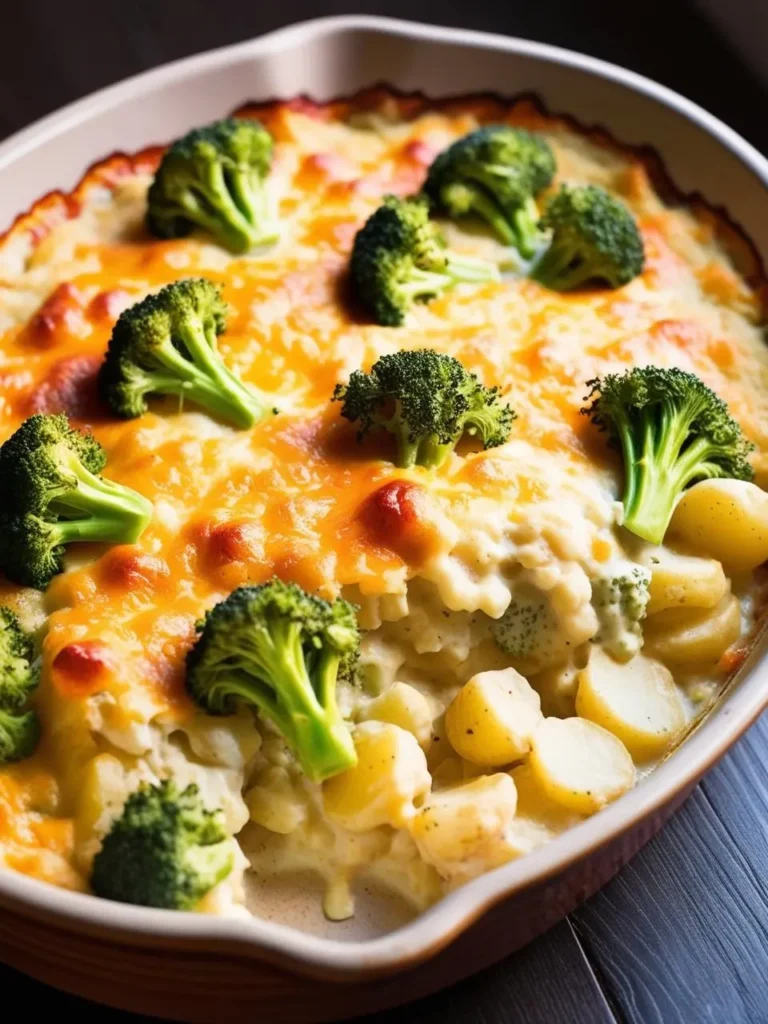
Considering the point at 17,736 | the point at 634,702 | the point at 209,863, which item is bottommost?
the point at 17,736

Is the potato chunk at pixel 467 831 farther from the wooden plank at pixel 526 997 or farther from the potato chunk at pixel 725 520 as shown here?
the potato chunk at pixel 725 520

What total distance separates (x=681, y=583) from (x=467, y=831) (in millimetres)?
831

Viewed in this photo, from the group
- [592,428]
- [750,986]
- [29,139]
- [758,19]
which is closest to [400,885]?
[750,986]

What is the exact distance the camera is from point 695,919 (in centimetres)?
274

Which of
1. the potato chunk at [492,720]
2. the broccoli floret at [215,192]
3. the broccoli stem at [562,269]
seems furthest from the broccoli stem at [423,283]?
the potato chunk at [492,720]

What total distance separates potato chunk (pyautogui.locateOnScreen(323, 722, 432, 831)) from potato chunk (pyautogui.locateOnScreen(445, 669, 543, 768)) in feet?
0.48

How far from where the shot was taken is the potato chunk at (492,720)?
8.66 feet

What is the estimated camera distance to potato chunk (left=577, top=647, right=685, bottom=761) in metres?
2.76

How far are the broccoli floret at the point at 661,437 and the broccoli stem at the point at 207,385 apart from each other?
2.70ft

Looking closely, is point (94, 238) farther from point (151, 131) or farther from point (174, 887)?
point (174, 887)

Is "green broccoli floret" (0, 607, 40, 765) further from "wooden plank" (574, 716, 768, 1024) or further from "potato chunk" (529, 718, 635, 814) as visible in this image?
"wooden plank" (574, 716, 768, 1024)

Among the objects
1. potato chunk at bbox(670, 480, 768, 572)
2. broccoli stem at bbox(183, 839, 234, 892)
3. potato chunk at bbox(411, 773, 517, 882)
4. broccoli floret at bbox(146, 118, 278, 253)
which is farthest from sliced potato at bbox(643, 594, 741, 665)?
broccoli floret at bbox(146, 118, 278, 253)

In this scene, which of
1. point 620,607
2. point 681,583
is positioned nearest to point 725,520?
point 681,583

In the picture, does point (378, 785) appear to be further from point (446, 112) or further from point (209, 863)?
point (446, 112)
